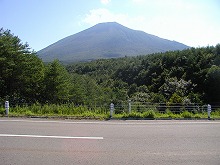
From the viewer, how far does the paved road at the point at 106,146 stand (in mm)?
5512

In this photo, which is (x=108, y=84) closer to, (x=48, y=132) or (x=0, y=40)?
(x=0, y=40)

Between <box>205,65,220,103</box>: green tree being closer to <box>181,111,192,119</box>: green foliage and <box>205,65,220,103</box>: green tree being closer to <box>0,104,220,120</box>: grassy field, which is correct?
<box>0,104,220,120</box>: grassy field

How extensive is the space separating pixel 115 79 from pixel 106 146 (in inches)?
3436

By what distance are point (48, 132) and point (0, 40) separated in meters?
24.6

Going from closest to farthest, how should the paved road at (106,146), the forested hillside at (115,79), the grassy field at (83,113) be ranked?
1. the paved road at (106,146)
2. the grassy field at (83,113)
3. the forested hillside at (115,79)

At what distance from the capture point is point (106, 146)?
6.67 m

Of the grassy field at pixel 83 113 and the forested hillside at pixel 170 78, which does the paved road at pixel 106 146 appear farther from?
the forested hillside at pixel 170 78

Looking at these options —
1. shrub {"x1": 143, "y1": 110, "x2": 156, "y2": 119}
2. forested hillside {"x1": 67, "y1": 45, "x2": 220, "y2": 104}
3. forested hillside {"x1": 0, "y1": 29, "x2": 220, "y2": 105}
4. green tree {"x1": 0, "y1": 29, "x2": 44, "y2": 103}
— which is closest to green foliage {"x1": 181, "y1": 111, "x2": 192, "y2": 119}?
shrub {"x1": 143, "y1": 110, "x2": 156, "y2": 119}

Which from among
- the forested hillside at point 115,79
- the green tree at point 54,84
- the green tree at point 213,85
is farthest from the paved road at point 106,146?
the green tree at point 213,85

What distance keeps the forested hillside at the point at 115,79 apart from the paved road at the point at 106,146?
10140 mm

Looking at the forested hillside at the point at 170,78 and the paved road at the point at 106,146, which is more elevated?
the forested hillside at the point at 170,78

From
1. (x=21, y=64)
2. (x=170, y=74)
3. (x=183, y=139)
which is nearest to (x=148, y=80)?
(x=170, y=74)

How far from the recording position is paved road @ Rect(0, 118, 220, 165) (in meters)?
5.51

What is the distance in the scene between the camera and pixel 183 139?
774 centimetres
